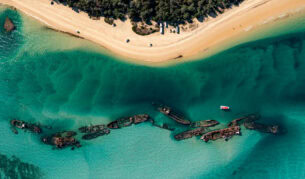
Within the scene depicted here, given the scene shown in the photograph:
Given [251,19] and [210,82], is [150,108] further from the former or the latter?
[251,19]

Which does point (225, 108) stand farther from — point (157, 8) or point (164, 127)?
point (157, 8)

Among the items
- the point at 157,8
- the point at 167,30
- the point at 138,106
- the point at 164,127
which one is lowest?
the point at 164,127

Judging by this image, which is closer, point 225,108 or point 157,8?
point 157,8

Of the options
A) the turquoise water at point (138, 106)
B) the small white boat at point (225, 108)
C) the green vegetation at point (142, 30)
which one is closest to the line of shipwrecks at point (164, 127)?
the turquoise water at point (138, 106)

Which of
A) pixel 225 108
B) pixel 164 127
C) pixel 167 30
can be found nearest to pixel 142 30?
pixel 167 30

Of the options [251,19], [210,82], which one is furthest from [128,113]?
[251,19]

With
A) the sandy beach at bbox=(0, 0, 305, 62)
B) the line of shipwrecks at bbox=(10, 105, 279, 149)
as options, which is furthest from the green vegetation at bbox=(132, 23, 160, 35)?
the line of shipwrecks at bbox=(10, 105, 279, 149)

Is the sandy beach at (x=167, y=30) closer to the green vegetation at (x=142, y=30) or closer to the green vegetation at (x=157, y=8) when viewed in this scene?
the green vegetation at (x=142, y=30)
